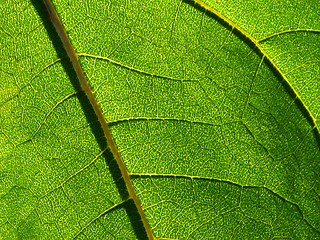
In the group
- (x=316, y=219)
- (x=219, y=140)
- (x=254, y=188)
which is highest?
(x=219, y=140)

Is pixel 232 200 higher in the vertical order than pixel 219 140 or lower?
lower

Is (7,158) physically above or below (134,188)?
above

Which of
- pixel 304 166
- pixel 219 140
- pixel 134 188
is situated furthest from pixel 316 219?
pixel 134 188

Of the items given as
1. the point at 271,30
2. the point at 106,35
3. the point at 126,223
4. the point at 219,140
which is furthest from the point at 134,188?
the point at 271,30

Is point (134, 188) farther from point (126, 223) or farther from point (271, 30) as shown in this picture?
point (271, 30)

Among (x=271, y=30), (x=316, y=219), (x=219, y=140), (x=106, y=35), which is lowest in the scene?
(x=316, y=219)

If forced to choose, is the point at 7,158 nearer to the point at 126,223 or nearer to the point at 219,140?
the point at 126,223
